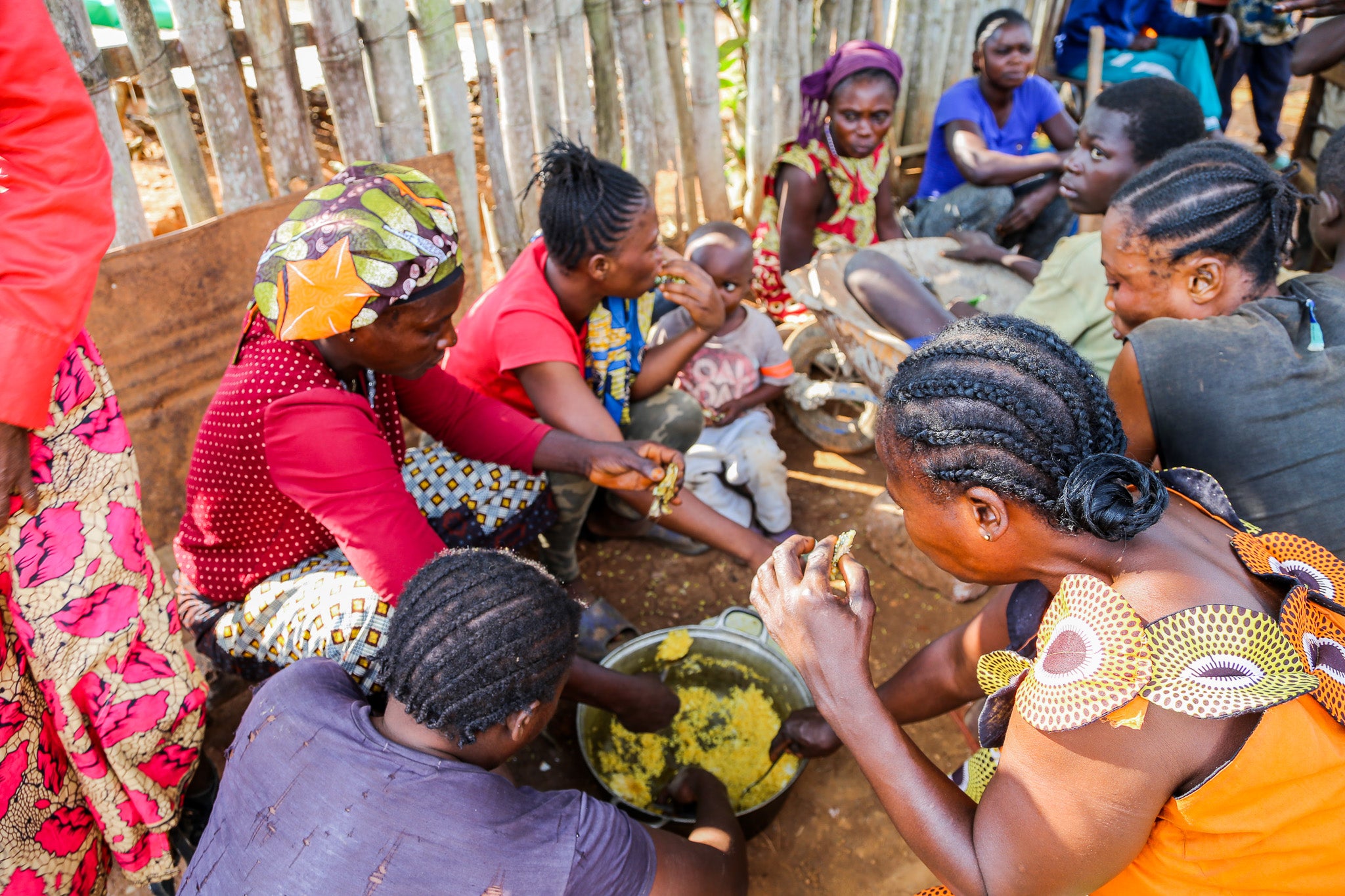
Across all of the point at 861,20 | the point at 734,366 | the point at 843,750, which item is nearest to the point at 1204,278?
the point at 843,750

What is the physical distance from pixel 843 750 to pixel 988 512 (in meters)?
1.48

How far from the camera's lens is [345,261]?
190 centimetres

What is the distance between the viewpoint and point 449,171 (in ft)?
11.4

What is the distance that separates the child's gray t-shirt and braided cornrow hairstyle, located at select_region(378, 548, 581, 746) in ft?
6.68

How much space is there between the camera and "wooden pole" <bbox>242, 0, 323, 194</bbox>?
9.68 feet

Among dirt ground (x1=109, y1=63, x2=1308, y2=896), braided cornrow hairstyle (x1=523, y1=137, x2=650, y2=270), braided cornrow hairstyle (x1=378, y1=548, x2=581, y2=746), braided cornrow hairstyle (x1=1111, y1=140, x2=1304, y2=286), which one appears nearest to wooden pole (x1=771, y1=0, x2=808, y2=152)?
dirt ground (x1=109, y1=63, x2=1308, y2=896)

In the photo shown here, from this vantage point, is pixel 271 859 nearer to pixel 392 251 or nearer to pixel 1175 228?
pixel 392 251

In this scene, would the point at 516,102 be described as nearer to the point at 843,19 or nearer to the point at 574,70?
the point at 574,70

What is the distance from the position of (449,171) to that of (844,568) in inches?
107

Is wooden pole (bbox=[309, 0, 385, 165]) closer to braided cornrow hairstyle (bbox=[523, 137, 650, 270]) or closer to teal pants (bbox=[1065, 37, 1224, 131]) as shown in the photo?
braided cornrow hairstyle (bbox=[523, 137, 650, 270])

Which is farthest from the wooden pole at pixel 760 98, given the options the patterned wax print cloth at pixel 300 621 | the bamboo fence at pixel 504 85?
the patterned wax print cloth at pixel 300 621

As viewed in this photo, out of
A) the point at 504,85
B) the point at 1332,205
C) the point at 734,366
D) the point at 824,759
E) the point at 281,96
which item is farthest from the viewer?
the point at 504,85

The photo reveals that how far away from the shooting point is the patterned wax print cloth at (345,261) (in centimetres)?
190

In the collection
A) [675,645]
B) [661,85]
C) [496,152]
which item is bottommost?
[675,645]
